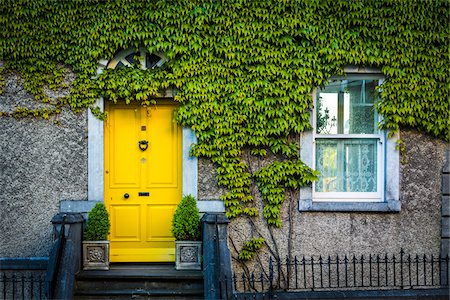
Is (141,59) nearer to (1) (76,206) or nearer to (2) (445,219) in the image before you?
(1) (76,206)

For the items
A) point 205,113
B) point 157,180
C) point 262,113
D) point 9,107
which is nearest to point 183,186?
point 157,180

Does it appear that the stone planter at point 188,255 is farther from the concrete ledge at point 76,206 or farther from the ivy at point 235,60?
the concrete ledge at point 76,206

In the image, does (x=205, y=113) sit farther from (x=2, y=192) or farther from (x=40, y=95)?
(x=2, y=192)

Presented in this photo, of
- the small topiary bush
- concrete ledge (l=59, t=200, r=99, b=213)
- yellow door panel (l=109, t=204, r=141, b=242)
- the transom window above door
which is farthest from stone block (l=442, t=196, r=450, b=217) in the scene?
concrete ledge (l=59, t=200, r=99, b=213)

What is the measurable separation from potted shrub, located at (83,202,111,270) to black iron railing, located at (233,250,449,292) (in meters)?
2.20

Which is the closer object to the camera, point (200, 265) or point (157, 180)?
point (200, 265)

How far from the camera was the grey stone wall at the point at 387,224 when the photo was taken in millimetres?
8492

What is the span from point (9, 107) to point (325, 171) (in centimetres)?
540

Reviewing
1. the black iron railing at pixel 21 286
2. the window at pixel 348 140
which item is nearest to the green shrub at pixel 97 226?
the black iron railing at pixel 21 286

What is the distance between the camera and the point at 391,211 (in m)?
8.49

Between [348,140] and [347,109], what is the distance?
538 millimetres

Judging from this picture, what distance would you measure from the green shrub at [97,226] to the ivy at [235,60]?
178 centimetres

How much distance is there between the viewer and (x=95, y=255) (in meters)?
7.84

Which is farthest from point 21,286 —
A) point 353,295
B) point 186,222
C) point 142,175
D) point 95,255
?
point 353,295
